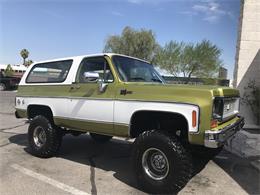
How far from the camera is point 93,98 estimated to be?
194 inches

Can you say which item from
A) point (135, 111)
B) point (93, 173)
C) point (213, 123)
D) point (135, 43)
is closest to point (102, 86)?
point (135, 111)

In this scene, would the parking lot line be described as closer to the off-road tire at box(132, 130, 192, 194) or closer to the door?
the off-road tire at box(132, 130, 192, 194)

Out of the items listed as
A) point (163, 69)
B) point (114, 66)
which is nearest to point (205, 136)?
point (114, 66)

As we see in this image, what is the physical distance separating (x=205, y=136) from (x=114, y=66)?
205cm

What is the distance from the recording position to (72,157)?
5941mm

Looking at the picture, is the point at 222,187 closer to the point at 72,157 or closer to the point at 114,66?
the point at 114,66

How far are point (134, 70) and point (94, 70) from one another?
813 millimetres

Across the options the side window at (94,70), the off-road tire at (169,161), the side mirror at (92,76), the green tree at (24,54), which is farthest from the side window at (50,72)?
the green tree at (24,54)

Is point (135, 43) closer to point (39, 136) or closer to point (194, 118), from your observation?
point (39, 136)

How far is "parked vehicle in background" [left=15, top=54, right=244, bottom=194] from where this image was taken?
381 centimetres

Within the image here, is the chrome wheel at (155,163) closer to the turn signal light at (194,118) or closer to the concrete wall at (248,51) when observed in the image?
the turn signal light at (194,118)

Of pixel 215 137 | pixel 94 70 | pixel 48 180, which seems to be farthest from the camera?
pixel 94 70

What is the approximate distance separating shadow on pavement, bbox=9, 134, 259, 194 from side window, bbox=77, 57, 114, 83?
1592 millimetres

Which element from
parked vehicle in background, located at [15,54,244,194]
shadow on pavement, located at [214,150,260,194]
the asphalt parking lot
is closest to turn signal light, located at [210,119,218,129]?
parked vehicle in background, located at [15,54,244,194]
